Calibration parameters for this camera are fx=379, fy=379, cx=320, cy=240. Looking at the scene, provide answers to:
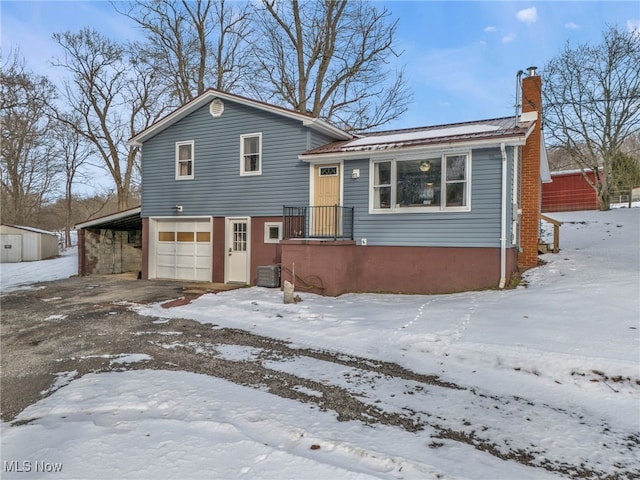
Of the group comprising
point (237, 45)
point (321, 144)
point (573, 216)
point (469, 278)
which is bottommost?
point (469, 278)

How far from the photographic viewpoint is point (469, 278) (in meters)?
8.91

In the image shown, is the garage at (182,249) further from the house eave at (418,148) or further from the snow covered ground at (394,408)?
the snow covered ground at (394,408)

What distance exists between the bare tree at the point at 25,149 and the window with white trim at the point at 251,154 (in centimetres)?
1413

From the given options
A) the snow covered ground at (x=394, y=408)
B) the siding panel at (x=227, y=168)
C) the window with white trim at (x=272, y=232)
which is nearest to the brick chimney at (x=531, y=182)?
the snow covered ground at (x=394, y=408)

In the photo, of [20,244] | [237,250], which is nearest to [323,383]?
[237,250]

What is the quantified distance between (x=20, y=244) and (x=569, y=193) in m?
34.0

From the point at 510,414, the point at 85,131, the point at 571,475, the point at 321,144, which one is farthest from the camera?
the point at 85,131

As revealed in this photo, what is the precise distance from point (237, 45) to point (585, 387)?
25095 millimetres

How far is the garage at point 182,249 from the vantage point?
1313 centimetres

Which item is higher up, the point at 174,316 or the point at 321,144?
the point at 321,144

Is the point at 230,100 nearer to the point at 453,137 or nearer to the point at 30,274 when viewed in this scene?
the point at 453,137

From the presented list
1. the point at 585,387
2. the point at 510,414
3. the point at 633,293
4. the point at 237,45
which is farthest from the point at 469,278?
the point at 237,45

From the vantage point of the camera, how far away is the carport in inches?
593

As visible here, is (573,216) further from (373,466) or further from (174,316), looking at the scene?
(373,466)
